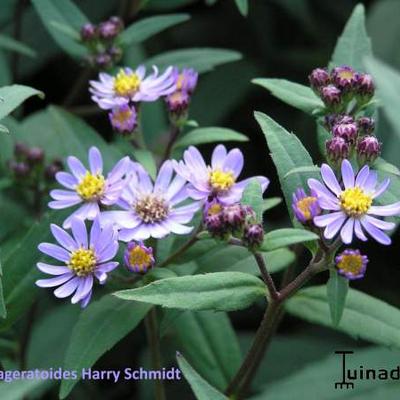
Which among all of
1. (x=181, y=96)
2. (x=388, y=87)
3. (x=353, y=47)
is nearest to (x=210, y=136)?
(x=181, y=96)

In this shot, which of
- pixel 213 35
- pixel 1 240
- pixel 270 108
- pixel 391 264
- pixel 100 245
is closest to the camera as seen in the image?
pixel 100 245

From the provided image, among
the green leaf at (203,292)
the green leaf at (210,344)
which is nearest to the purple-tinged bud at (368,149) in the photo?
the green leaf at (203,292)

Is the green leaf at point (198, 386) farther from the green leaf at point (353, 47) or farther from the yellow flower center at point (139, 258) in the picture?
the green leaf at point (353, 47)

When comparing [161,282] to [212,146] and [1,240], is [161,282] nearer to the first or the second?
[1,240]

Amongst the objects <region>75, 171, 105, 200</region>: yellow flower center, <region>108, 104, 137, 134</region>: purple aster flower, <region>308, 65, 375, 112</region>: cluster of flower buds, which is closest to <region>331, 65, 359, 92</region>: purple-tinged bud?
<region>308, 65, 375, 112</region>: cluster of flower buds

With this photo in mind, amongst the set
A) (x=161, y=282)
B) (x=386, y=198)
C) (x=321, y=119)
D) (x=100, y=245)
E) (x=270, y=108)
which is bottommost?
(x=161, y=282)

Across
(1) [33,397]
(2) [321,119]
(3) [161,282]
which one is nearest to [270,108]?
(2) [321,119]
